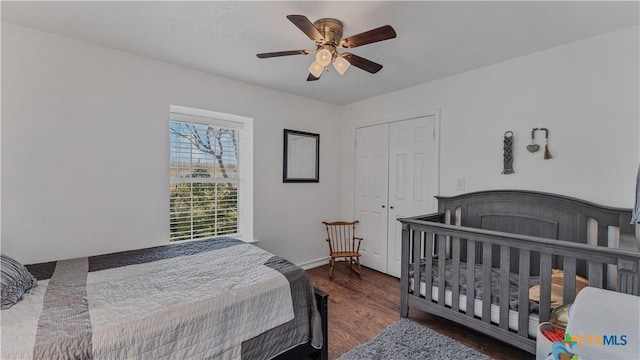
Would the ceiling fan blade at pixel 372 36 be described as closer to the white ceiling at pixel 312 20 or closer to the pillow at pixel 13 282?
the white ceiling at pixel 312 20

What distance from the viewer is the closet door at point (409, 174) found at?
3.10 metres

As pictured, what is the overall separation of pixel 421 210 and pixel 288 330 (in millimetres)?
2130

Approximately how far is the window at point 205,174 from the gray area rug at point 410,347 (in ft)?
6.27

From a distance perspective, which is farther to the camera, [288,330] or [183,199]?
[183,199]

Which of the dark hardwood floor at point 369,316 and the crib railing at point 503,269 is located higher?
the crib railing at point 503,269

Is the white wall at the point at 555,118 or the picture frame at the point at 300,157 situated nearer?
the white wall at the point at 555,118

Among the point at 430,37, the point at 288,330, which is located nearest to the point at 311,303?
the point at 288,330

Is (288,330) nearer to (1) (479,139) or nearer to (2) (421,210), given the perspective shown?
(2) (421,210)

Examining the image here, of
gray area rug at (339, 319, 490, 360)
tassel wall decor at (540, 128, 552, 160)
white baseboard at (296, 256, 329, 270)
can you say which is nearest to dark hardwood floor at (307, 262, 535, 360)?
gray area rug at (339, 319, 490, 360)

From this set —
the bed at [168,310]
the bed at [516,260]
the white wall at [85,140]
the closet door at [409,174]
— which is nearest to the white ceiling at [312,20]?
the white wall at [85,140]

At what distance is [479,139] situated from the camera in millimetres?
2711

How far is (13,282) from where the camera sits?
4.64ft

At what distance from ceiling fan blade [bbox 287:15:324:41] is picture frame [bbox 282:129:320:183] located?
1843mm

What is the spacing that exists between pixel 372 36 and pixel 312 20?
483mm
